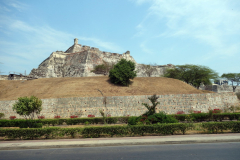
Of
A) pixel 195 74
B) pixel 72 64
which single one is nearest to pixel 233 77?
pixel 195 74

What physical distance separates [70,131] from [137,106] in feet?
50.9

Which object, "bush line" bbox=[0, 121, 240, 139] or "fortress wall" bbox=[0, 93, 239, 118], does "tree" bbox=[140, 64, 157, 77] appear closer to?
"fortress wall" bbox=[0, 93, 239, 118]

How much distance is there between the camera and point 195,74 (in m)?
46.1

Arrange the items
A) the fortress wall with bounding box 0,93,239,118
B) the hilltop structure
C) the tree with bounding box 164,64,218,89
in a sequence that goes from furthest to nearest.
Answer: the hilltop structure < the tree with bounding box 164,64,218,89 < the fortress wall with bounding box 0,93,239,118

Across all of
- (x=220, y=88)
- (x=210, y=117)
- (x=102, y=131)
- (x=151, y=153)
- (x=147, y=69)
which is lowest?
(x=151, y=153)

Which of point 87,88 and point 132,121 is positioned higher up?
point 87,88

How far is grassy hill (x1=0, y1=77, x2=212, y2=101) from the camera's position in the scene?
30122mm

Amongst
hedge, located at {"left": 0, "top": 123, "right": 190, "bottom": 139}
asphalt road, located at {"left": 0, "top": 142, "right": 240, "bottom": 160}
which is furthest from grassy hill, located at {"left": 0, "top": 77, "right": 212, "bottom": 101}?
asphalt road, located at {"left": 0, "top": 142, "right": 240, "bottom": 160}

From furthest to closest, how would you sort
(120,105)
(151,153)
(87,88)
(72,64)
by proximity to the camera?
(72,64) < (87,88) < (120,105) < (151,153)

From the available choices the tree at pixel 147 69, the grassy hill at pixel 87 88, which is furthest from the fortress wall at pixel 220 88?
the grassy hill at pixel 87 88

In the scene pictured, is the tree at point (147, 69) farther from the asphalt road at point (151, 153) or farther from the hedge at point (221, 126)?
the asphalt road at point (151, 153)

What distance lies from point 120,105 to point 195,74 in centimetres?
2852

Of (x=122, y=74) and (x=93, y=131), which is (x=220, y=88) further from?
(x=93, y=131)

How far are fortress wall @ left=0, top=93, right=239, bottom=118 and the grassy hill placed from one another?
8.21 feet
